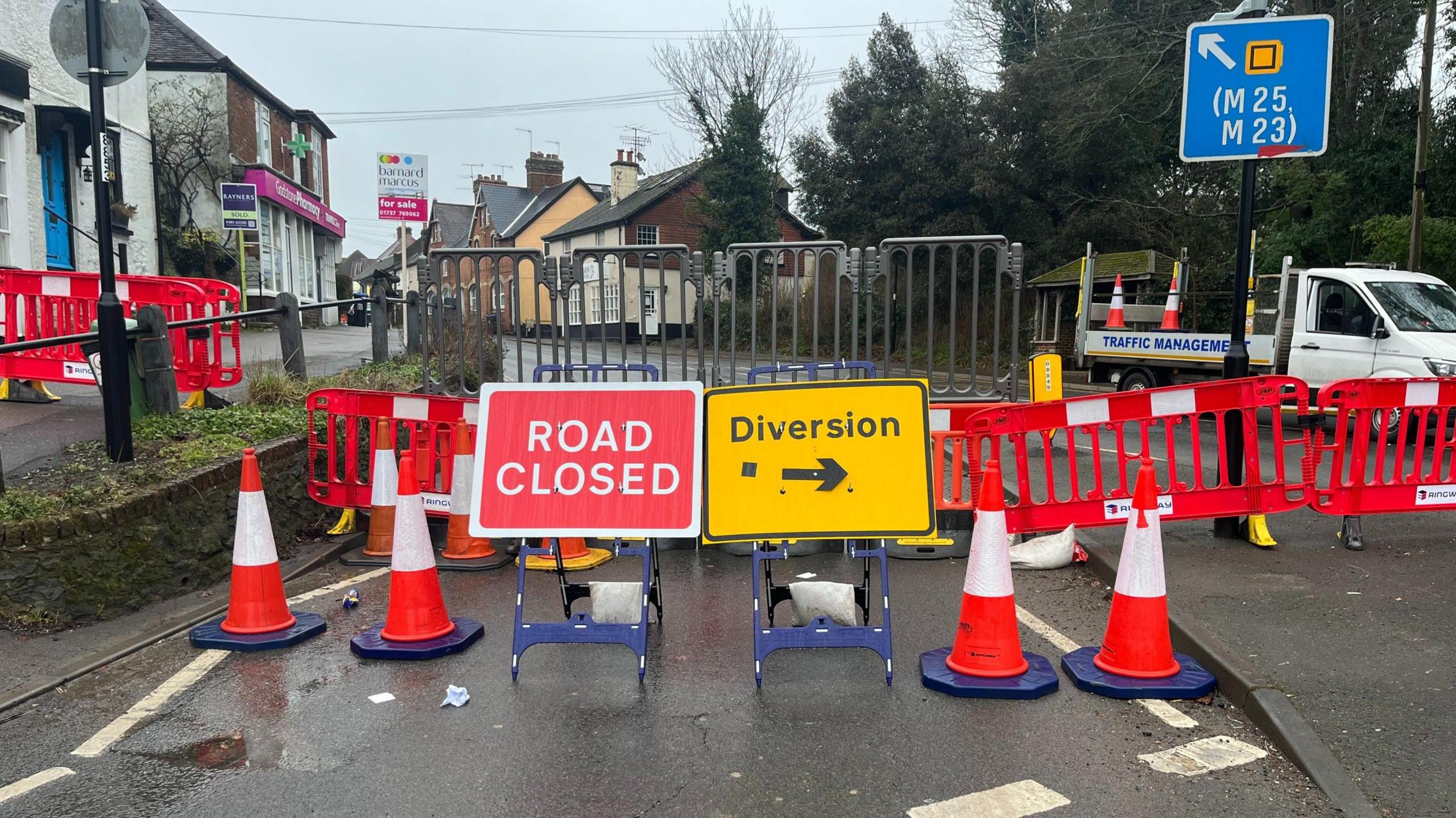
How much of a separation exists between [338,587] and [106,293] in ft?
8.35

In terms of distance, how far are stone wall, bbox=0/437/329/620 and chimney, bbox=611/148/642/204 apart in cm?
4421

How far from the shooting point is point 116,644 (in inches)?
194

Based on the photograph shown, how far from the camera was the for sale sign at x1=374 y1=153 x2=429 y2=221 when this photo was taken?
17797 mm

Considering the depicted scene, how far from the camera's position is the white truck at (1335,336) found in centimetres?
1208

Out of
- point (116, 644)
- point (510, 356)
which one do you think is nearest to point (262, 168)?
point (510, 356)

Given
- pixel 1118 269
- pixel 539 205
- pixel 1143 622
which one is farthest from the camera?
pixel 539 205

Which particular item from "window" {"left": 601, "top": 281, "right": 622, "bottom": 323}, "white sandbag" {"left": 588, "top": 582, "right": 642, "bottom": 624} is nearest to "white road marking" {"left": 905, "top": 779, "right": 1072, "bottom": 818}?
"white sandbag" {"left": 588, "top": 582, "right": 642, "bottom": 624}

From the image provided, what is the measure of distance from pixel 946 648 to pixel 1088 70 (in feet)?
86.5

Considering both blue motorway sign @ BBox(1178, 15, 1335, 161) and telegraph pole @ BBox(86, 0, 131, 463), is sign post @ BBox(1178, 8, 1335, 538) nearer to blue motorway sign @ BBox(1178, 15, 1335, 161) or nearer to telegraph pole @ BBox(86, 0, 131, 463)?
blue motorway sign @ BBox(1178, 15, 1335, 161)

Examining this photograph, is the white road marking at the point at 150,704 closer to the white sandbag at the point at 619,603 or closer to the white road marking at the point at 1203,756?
the white sandbag at the point at 619,603

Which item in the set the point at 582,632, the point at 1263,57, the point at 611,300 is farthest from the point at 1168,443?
the point at 611,300

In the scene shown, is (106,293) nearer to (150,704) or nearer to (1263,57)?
(150,704)

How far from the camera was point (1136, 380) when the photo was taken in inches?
636

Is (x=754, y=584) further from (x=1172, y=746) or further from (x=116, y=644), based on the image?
(x=116, y=644)
